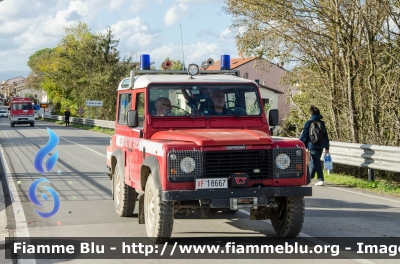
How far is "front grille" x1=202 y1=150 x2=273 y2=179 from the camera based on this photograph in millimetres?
7297

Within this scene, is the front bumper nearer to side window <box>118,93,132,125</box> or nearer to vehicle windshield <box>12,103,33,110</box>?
side window <box>118,93,132,125</box>

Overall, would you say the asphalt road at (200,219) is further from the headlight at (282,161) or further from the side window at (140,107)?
the side window at (140,107)

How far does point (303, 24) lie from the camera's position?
61.6 ft

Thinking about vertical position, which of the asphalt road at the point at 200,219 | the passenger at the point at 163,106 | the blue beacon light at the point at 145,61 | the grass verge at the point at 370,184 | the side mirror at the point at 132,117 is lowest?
the grass verge at the point at 370,184

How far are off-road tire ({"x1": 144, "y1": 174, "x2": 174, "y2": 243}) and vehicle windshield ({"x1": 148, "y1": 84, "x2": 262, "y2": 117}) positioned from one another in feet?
4.24

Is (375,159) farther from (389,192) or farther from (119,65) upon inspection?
(119,65)

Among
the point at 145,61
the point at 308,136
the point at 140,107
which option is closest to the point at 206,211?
the point at 140,107

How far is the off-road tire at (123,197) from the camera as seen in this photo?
9.52 m

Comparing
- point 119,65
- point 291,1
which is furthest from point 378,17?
point 119,65

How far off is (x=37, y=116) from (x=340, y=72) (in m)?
83.7

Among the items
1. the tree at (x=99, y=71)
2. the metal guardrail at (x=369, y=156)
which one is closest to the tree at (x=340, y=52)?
the metal guardrail at (x=369, y=156)

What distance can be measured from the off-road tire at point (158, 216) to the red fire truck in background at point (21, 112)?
54.4 meters

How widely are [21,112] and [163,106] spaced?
54.1 metres

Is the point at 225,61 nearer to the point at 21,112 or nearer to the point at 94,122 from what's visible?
the point at 94,122
